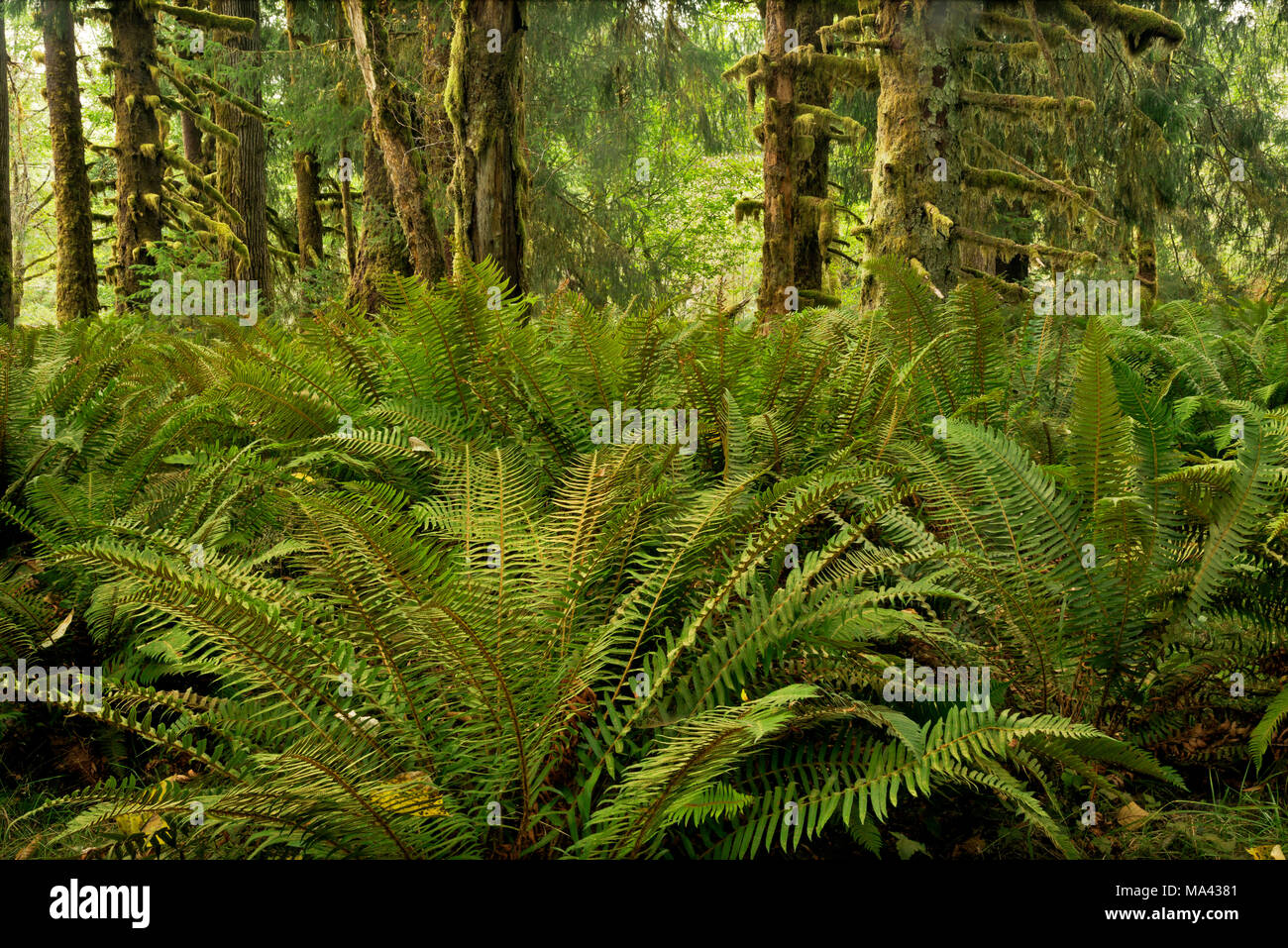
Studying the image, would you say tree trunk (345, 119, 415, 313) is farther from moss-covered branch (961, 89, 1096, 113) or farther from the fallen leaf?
the fallen leaf

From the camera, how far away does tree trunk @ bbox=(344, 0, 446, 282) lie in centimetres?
720

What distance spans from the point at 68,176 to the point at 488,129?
→ 539cm

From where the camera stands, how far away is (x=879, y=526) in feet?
8.65

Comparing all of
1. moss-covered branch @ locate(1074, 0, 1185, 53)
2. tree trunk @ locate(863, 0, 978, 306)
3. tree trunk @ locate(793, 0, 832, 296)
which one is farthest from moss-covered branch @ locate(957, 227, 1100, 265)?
tree trunk @ locate(793, 0, 832, 296)

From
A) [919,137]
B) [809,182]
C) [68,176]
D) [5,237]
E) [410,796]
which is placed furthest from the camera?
[809,182]

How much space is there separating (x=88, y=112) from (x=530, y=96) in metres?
13.2

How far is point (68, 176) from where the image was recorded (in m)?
8.52

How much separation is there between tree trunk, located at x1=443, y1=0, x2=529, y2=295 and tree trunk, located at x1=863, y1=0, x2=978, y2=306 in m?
2.29

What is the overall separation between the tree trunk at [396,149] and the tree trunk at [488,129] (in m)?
1.73

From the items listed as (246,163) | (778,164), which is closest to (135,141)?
(246,163)

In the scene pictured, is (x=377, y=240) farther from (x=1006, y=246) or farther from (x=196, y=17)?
(x=1006, y=246)

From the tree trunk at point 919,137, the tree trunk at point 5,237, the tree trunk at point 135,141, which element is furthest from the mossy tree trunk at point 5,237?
the tree trunk at point 919,137

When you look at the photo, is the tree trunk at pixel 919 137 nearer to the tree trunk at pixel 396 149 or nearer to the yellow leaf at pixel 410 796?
the tree trunk at pixel 396 149
